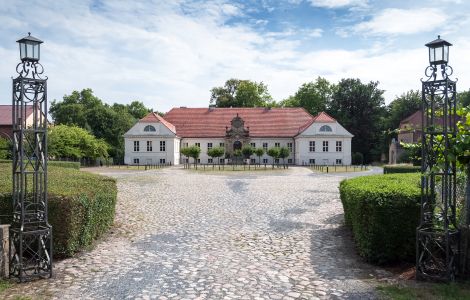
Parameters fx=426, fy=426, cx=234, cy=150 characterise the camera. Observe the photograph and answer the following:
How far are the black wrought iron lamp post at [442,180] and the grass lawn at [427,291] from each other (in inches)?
9.6

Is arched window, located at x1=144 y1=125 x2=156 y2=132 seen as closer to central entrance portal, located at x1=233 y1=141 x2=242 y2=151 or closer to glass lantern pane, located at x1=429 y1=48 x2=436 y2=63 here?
central entrance portal, located at x1=233 y1=141 x2=242 y2=151

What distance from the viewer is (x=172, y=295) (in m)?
6.13

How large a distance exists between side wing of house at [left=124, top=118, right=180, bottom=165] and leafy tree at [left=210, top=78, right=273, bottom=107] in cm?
2557

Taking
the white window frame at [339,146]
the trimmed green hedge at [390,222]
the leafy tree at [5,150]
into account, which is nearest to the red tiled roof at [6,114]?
the leafy tree at [5,150]

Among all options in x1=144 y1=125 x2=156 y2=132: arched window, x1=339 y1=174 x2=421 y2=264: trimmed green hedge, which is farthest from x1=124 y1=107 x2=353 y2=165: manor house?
x1=339 y1=174 x2=421 y2=264: trimmed green hedge

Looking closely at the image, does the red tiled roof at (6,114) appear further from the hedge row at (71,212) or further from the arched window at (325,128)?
the hedge row at (71,212)

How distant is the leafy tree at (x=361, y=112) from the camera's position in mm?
62438

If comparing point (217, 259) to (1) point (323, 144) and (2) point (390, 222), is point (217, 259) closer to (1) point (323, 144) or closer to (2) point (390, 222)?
(2) point (390, 222)

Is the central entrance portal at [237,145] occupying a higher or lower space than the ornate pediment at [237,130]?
lower

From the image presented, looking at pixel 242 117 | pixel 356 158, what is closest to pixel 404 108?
pixel 356 158

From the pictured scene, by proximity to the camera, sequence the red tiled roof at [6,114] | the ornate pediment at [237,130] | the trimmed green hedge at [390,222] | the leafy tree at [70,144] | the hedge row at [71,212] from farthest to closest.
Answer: the ornate pediment at [237,130]
the red tiled roof at [6,114]
the leafy tree at [70,144]
the hedge row at [71,212]
the trimmed green hedge at [390,222]

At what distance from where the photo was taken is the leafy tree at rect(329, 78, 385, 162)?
62438 millimetres

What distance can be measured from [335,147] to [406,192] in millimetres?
47639

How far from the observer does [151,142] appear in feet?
176
